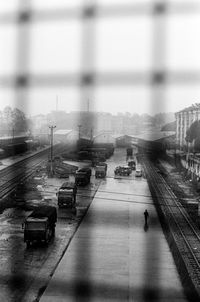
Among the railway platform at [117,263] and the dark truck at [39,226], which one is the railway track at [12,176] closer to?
the dark truck at [39,226]

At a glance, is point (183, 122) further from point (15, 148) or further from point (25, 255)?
point (25, 255)

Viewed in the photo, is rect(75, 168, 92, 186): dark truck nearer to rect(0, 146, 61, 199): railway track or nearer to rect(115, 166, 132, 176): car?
rect(0, 146, 61, 199): railway track

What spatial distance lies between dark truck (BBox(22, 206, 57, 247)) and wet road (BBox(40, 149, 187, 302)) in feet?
1.43

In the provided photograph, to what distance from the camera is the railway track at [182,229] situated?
488cm

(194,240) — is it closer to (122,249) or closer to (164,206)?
(122,249)

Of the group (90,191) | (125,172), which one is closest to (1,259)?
(90,191)

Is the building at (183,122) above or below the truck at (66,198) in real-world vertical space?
above

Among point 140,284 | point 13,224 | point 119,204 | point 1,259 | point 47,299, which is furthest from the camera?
point 119,204

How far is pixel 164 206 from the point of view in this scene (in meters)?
8.38

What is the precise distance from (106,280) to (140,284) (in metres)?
0.33

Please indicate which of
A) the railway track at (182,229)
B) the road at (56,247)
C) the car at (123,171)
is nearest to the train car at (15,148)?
the road at (56,247)

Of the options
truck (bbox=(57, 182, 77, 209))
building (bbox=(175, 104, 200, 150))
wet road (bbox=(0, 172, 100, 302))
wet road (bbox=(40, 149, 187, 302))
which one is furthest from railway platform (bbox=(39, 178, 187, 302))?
building (bbox=(175, 104, 200, 150))

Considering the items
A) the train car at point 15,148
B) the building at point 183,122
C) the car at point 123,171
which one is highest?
the building at point 183,122

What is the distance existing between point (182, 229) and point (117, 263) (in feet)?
8.09
